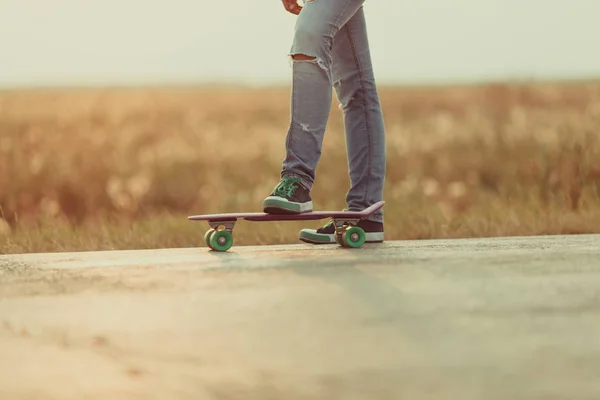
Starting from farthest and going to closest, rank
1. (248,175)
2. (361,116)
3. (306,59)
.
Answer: (248,175), (361,116), (306,59)

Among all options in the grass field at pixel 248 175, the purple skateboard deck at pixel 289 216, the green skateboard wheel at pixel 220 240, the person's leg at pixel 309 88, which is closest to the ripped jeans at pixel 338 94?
the person's leg at pixel 309 88

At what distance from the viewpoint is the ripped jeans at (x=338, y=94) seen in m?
4.14

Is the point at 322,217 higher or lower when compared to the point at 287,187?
lower

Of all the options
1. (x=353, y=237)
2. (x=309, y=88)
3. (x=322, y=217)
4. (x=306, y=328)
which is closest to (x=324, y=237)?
(x=353, y=237)

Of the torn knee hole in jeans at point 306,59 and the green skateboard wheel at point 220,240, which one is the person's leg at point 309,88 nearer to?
the torn knee hole in jeans at point 306,59

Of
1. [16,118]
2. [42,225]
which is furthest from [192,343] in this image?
[16,118]

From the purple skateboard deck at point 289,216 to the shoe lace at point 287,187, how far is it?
73 millimetres

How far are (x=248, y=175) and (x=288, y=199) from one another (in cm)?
672

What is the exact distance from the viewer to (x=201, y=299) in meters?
2.93

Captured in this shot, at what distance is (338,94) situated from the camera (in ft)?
15.0

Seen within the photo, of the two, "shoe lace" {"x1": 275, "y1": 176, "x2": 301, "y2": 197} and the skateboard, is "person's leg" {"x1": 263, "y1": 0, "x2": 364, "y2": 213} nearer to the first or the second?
"shoe lace" {"x1": 275, "y1": 176, "x2": 301, "y2": 197}

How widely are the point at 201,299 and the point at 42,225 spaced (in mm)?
3440

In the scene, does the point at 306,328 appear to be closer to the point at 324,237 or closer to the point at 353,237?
the point at 353,237

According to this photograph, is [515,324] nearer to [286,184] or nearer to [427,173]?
[286,184]
